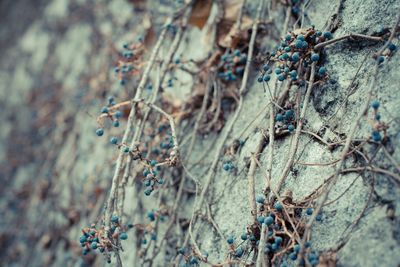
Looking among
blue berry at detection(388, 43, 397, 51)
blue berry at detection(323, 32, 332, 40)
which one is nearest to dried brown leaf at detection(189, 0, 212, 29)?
blue berry at detection(323, 32, 332, 40)

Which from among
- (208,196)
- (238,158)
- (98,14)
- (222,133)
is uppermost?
(98,14)

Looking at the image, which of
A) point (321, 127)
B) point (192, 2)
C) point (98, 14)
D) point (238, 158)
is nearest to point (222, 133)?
point (238, 158)

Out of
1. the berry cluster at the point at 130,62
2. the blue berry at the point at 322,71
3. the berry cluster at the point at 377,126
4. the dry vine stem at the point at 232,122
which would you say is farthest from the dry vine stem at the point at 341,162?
the berry cluster at the point at 130,62

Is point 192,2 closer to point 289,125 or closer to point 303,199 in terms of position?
point 289,125

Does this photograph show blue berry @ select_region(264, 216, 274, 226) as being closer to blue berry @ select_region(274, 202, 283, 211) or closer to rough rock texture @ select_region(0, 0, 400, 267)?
blue berry @ select_region(274, 202, 283, 211)

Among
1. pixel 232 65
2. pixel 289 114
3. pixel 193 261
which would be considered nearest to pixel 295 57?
pixel 289 114

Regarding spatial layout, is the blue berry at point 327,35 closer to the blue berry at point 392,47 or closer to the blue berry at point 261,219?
the blue berry at point 392,47

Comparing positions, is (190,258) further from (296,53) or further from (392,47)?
(392,47)
